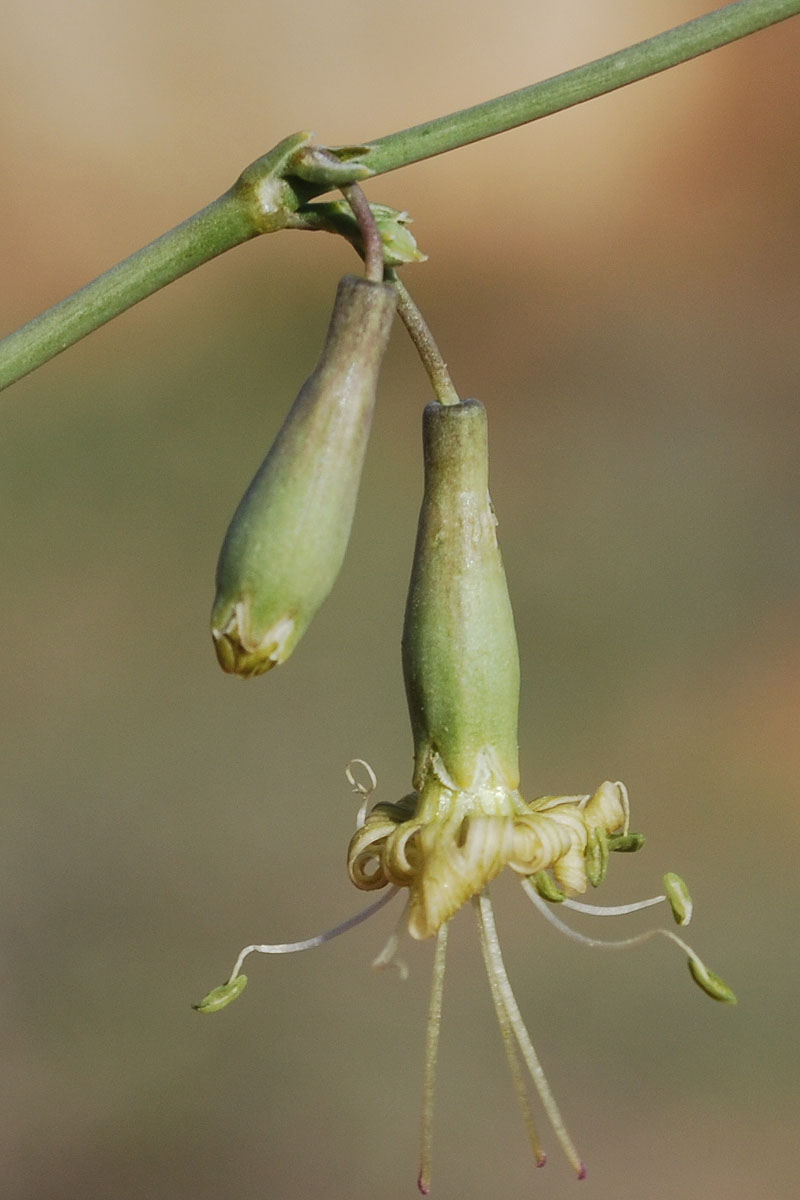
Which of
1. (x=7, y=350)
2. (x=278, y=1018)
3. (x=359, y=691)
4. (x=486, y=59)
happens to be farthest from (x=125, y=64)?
(x=7, y=350)

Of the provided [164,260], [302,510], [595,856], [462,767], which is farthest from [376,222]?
[595,856]

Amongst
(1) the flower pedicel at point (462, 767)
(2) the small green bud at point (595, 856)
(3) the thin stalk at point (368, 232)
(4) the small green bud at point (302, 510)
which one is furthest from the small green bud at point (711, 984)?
(3) the thin stalk at point (368, 232)

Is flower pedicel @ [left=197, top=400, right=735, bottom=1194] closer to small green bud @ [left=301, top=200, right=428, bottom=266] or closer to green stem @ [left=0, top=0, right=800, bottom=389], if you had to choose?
small green bud @ [left=301, top=200, right=428, bottom=266]

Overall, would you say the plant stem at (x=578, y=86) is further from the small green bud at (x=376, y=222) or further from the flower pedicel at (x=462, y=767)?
the flower pedicel at (x=462, y=767)

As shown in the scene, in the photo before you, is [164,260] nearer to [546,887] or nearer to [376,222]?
[376,222]

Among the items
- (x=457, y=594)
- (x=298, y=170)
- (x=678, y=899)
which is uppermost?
(x=298, y=170)

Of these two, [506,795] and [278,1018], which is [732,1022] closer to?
[278,1018]

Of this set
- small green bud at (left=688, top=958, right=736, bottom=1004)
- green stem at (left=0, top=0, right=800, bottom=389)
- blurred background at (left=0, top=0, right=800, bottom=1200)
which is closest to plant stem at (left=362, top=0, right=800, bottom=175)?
green stem at (left=0, top=0, right=800, bottom=389)
